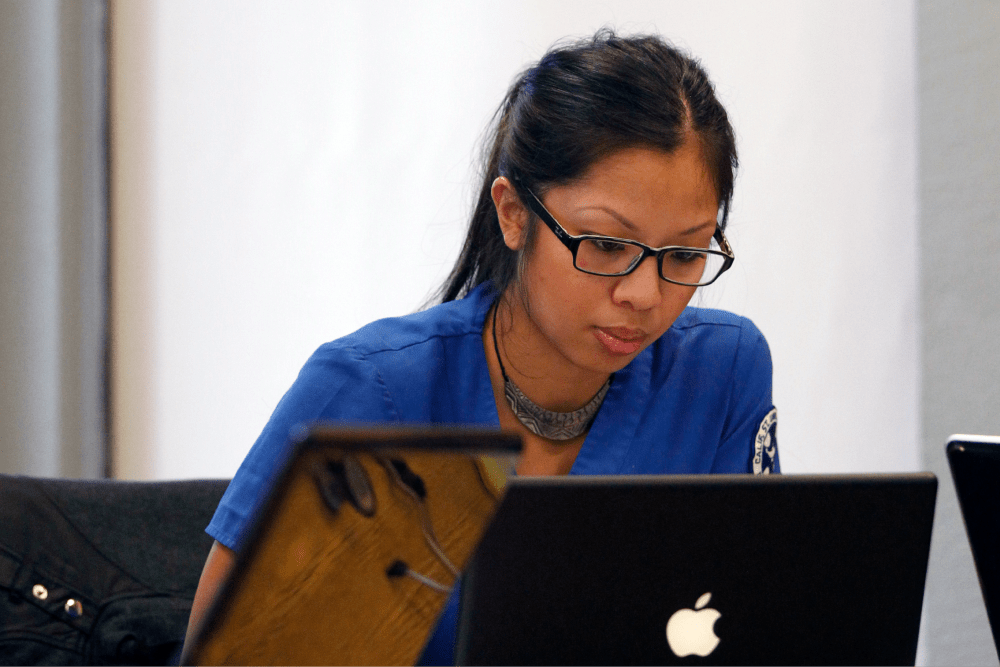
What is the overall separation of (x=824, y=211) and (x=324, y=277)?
1.18 metres

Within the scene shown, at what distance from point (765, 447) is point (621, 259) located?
38 centimetres

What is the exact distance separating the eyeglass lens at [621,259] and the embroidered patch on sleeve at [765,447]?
29 centimetres

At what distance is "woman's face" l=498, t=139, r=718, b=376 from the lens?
1.02 m

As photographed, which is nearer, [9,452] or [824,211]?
[824,211]

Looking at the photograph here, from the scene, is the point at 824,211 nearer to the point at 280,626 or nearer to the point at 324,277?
the point at 324,277

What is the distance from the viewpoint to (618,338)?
43.0 inches

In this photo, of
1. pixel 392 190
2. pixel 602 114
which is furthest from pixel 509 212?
pixel 392 190

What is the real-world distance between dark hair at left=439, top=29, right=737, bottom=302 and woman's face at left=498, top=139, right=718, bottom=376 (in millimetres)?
21

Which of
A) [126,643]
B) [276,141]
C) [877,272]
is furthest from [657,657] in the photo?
[276,141]

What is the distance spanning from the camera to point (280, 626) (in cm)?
45

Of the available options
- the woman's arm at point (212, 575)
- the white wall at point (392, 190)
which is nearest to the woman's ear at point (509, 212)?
the woman's arm at point (212, 575)

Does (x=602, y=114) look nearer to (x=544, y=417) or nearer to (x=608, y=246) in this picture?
(x=608, y=246)

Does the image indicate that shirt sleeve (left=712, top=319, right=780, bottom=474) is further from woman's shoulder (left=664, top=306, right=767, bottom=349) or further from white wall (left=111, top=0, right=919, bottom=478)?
white wall (left=111, top=0, right=919, bottom=478)

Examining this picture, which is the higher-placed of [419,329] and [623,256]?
[623,256]
